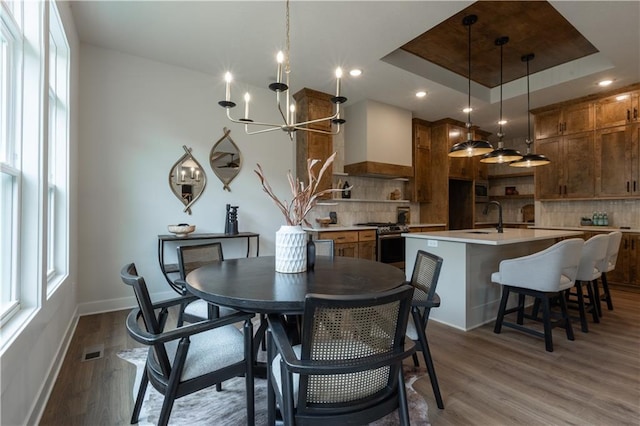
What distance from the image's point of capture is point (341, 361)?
1020 mm

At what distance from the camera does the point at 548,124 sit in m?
5.29

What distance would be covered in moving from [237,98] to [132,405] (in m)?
3.67

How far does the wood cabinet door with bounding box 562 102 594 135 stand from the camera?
4812 mm

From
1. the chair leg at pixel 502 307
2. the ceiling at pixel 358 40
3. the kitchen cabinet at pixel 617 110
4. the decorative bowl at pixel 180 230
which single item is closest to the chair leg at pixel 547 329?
the chair leg at pixel 502 307

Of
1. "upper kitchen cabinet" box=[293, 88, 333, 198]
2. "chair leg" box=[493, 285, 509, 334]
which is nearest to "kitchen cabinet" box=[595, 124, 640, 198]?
"chair leg" box=[493, 285, 509, 334]

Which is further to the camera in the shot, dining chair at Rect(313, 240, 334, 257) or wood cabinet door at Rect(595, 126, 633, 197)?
wood cabinet door at Rect(595, 126, 633, 197)

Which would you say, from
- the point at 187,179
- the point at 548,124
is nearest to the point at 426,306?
the point at 187,179

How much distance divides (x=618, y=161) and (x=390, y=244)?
3.58m

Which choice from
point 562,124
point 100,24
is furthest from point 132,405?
point 562,124

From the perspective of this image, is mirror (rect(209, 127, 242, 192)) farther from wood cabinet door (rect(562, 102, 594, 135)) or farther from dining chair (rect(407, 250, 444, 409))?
wood cabinet door (rect(562, 102, 594, 135))

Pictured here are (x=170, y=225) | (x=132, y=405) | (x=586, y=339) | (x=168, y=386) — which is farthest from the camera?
(x=170, y=225)

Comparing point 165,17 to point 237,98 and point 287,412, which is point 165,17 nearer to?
point 237,98

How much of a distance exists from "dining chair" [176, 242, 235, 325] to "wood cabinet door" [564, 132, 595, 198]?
5630 mm

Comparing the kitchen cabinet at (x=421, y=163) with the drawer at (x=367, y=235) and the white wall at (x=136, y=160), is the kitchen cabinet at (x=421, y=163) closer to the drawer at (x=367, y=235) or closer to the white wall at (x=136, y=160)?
the drawer at (x=367, y=235)
